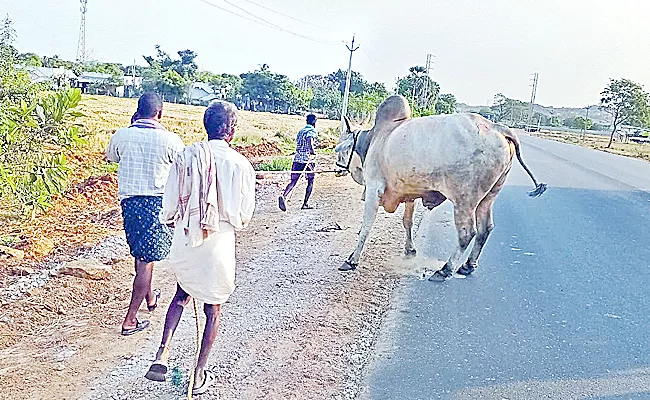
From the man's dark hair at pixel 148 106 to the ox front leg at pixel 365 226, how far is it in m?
2.99

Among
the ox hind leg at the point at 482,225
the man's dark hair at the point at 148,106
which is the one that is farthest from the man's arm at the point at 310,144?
the man's dark hair at the point at 148,106

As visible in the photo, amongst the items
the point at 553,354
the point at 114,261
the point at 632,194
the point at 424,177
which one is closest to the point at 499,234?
the point at 424,177

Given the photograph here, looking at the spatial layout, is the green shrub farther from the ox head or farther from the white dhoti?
the ox head

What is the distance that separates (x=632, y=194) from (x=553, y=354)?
11771 mm

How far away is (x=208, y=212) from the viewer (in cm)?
384

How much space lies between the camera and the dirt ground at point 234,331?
14.0 feet

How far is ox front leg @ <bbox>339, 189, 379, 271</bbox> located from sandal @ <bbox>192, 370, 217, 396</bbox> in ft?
9.99

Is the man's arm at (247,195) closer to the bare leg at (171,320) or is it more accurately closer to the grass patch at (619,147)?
the bare leg at (171,320)

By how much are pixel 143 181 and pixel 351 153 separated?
13.9ft

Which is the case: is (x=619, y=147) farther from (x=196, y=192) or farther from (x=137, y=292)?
(x=196, y=192)

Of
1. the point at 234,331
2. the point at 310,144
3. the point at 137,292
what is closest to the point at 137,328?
the point at 137,292

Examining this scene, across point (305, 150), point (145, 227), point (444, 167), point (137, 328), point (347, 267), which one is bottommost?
point (137, 328)

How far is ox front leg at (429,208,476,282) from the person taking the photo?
7.10m

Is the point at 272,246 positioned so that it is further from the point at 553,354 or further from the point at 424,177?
the point at 553,354
